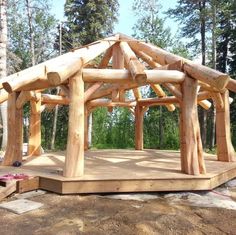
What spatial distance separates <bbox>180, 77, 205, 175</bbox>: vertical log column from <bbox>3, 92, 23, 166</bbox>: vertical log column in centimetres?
362

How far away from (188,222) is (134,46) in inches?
210

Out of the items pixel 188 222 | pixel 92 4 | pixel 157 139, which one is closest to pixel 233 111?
pixel 157 139

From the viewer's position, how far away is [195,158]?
5.85 meters

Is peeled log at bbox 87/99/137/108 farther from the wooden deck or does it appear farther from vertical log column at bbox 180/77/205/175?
vertical log column at bbox 180/77/205/175

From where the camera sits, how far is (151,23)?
71.9ft

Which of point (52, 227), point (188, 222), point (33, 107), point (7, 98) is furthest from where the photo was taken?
point (33, 107)

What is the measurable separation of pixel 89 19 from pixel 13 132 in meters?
13.2

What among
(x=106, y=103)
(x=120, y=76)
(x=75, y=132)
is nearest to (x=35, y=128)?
(x=106, y=103)

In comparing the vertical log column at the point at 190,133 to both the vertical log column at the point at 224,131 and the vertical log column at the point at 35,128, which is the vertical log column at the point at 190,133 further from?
the vertical log column at the point at 35,128

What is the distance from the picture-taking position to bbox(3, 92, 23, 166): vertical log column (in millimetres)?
7016

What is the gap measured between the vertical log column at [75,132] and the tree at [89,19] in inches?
535

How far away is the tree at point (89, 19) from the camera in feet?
60.8

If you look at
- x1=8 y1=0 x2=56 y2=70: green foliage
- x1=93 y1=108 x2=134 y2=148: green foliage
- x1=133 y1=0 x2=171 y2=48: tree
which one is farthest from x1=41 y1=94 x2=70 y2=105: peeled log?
x1=8 y1=0 x2=56 y2=70: green foliage

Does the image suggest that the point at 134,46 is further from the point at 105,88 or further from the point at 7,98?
the point at 7,98
